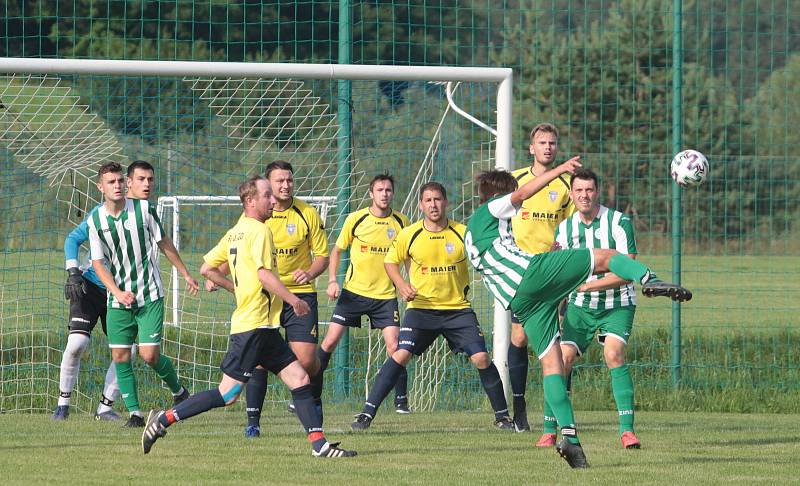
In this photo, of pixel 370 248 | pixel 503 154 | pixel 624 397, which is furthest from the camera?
pixel 503 154

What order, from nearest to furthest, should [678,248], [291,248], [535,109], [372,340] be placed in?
[291,248] < [678,248] < [372,340] < [535,109]

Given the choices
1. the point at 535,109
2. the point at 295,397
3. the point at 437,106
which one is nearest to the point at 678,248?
the point at 437,106

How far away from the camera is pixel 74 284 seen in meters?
9.84

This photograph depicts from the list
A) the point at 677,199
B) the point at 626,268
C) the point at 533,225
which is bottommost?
the point at 626,268

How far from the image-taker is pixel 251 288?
7.77m

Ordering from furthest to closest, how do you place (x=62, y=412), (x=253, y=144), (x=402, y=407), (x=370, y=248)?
(x=253, y=144) < (x=402, y=407) < (x=370, y=248) < (x=62, y=412)

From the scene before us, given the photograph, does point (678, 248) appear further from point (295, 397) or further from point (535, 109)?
point (535, 109)

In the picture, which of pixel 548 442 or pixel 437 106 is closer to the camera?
pixel 548 442

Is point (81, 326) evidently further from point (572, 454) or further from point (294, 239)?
point (572, 454)

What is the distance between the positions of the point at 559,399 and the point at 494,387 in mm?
2031

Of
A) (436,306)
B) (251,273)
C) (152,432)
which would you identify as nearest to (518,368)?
(436,306)

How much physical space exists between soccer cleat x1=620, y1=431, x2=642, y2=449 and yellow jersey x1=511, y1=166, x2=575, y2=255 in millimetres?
1770

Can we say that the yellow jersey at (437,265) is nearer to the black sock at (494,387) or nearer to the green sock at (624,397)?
the black sock at (494,387)

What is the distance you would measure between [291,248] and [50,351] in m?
4.64
